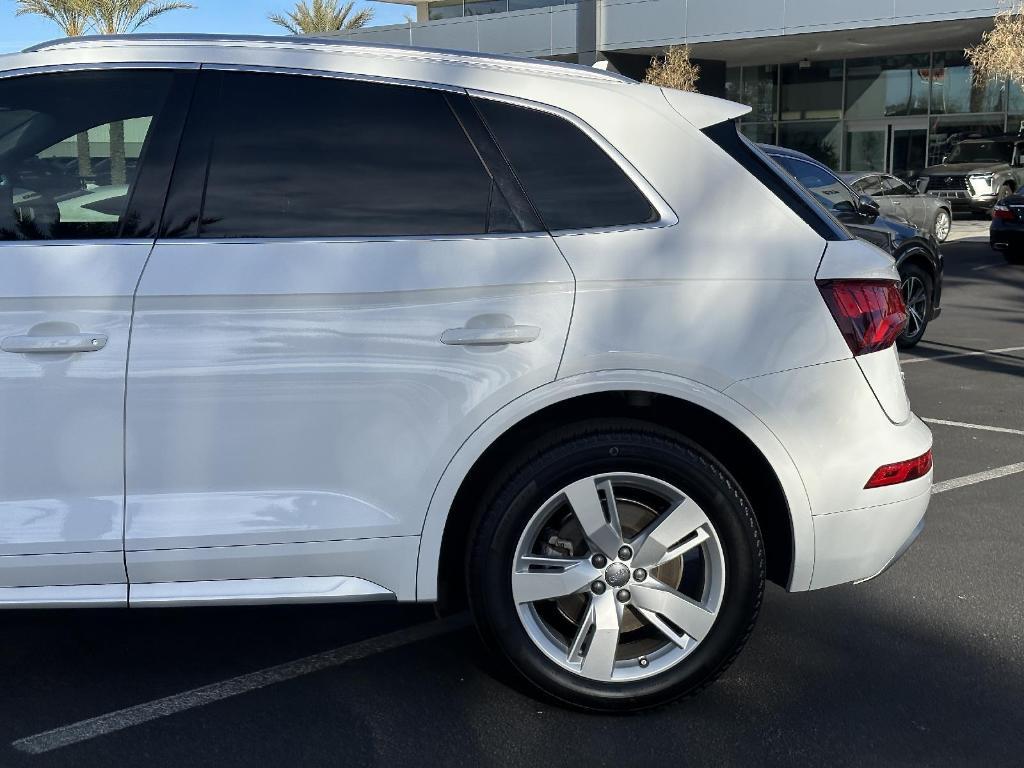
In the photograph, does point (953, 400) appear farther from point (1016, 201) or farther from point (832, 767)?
point (1016, 201)

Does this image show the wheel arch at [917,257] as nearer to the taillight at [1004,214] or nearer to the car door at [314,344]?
the car door at [314,344]

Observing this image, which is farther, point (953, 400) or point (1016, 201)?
point (1016, 201)

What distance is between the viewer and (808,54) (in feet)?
116

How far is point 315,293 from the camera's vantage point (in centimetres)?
305

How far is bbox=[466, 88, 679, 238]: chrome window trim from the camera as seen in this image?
322cm

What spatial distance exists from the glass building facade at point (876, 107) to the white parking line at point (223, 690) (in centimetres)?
3113

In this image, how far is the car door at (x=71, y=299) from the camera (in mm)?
3002

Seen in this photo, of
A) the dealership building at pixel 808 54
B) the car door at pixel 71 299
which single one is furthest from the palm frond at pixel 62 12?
the car door at pixel 71 299

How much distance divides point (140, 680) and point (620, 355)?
71.7 inches

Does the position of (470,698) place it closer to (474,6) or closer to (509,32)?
(509,32)

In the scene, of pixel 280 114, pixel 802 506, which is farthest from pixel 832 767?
pixel 280 114

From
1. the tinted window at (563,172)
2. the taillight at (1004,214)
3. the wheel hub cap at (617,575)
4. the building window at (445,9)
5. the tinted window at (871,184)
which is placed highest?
the building window at (445,9)

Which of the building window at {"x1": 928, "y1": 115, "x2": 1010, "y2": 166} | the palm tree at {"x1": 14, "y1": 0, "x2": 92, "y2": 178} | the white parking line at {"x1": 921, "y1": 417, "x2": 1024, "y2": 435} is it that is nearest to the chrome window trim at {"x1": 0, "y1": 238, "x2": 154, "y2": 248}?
the white parking line at {"x1": 921, "y1": 417, "x2": 1024, "y2": 435}

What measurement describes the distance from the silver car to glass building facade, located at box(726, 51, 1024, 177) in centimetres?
1515
